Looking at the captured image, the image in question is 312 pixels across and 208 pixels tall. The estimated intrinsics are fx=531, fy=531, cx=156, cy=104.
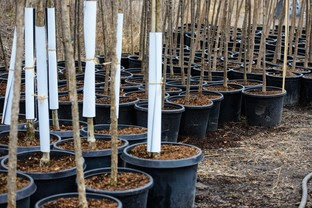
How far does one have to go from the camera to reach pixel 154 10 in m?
3.05

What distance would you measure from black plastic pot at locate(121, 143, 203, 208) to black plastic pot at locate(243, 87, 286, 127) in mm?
2378

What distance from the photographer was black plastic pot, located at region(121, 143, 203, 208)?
9.40ft

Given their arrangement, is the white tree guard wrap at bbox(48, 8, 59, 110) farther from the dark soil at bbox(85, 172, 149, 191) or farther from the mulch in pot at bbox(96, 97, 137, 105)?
the mulch in pot at bbox(96, 97, 137, 105)

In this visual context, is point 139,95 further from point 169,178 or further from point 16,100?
point 16,100

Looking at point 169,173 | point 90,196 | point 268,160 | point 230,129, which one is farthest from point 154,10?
point 230,129

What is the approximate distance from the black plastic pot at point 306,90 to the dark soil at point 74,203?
13.8ft

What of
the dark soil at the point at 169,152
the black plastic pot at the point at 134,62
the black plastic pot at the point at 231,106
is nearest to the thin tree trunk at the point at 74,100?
the dark soil at the point at 169,152

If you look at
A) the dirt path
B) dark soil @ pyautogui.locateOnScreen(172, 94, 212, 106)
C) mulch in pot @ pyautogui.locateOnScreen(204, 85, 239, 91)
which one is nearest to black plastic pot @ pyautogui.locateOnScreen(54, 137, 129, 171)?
the dirt path

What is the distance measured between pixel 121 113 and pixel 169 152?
1.41 metres

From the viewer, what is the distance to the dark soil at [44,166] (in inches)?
108

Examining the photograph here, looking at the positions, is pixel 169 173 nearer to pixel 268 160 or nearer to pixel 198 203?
pixel 198 203

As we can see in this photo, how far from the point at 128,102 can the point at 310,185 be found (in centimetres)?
167

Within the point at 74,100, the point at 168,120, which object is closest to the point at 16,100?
the point at 74,100

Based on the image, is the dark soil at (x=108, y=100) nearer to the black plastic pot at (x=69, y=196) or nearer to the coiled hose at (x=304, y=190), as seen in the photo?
the coiled hose at (x=304, y=190)
